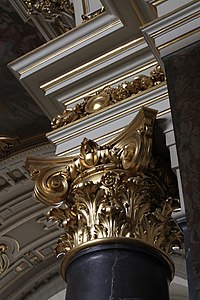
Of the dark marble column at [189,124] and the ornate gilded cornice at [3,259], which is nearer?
the dark marble column at [189,124]

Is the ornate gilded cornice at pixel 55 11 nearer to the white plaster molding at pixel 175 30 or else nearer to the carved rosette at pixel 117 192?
the carved rosette at pixel 117 192

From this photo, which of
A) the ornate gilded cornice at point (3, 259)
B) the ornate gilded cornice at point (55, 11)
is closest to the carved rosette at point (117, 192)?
the ornate gilded cornice at point (55, 11)

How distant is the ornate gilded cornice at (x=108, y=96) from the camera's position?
135 inches

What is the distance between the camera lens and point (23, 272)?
865 centimetres

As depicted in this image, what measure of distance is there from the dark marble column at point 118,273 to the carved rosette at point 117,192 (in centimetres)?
7

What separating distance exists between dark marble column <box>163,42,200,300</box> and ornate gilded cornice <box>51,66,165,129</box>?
0.85 m

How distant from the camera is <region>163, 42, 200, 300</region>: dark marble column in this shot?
204cm

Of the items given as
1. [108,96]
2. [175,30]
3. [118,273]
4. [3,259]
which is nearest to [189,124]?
[175,30]

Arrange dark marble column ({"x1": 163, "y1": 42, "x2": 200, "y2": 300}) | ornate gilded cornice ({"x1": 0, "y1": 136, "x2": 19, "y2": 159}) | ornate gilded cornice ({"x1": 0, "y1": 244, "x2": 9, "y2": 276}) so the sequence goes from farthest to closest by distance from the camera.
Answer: ornate gilded cornice ({"x1": 0, "y1": 244, "x2": 9, "y2": 276})
ornate gilded cornice ({"x1": 0, "y1": 136, "x2": 19, "y2": 159})
dark marble column ({"x1": 163, "y1": 42, "x2": 200, "y2": 300})

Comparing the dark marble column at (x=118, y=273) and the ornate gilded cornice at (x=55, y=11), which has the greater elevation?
the dark marble column at (x=118, y=273)

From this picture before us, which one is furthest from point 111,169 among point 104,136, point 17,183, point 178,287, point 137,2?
point 178,287

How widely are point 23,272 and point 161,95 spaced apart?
579 centimetres

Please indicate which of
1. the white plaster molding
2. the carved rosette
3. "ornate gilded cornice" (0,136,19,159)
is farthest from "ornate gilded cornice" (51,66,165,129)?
"ornate gilded cornice" (0,136,19,159)

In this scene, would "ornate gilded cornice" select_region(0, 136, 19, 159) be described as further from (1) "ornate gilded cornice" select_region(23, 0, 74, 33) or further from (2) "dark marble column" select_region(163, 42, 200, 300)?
(2) "dark marble column" select_region(163, 42, 200, 300)
